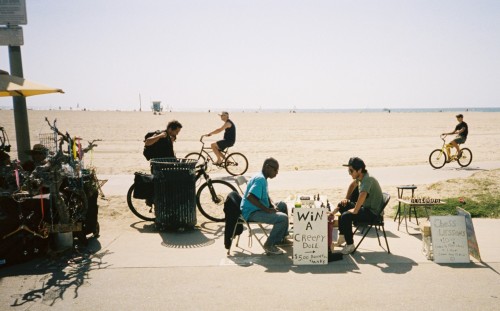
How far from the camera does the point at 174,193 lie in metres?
7.13

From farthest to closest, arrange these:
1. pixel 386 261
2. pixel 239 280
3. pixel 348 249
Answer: pixel 348 249 < pixel 386 261 < pixel 239 280

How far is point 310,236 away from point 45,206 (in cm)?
407

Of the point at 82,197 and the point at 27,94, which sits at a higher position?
the point at 27,94

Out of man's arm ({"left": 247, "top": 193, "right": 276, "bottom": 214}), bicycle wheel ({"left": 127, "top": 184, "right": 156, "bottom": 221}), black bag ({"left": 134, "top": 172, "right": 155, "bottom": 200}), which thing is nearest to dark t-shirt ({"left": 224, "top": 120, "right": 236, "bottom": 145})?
bicycle wheel ({"left": 127, "top": 184, "right": 156, "bottom": 221})

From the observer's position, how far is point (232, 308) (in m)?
4.43

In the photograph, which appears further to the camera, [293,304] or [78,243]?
[78,243]

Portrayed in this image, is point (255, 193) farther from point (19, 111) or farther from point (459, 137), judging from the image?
point (459, 137)

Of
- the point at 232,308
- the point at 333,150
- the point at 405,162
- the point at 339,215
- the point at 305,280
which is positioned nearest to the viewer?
the point at 232,308

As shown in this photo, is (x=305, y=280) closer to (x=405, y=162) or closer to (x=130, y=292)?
(x=130, y=292)

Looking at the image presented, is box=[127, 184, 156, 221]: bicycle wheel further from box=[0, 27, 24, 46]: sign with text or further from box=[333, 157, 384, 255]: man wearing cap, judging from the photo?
box=[333, 157, 384, 255]: man wearing cap

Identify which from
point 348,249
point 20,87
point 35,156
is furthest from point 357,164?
point 35,156

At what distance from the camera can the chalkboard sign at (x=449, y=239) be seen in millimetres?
5693

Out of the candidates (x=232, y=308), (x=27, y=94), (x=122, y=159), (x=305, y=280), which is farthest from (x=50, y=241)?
(x=122, y=159)

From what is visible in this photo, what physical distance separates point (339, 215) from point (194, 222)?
2.64 meters
